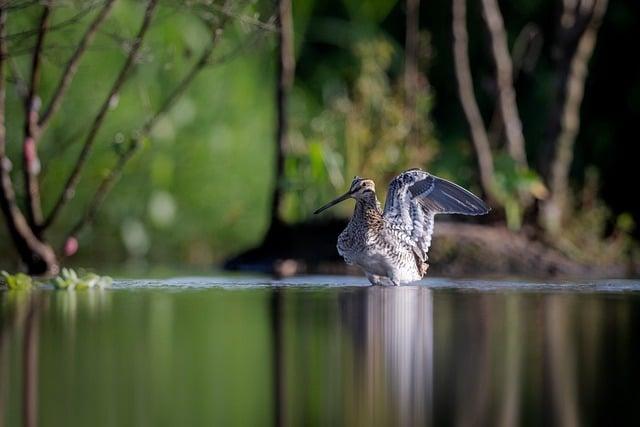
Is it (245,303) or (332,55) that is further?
(332,55)

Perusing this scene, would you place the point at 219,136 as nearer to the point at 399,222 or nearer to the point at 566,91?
the point at 566,91

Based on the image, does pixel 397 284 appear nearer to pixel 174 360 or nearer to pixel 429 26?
pixel 174 360

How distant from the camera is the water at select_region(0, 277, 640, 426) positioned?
4.18 metres

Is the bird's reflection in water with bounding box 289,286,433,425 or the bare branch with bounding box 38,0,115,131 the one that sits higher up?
the bare branch with bounding box 38,0,115,131

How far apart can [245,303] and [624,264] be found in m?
5.68

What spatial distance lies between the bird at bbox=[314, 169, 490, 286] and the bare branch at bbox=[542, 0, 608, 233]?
357 cm

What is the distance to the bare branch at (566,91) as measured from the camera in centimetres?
1223

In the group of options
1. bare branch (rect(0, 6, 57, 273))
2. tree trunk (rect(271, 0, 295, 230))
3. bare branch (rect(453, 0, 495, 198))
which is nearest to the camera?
bare branch (rect(0, 6, 57, 273))

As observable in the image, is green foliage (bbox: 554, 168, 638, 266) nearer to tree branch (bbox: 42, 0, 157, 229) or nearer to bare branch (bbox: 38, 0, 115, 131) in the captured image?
tree branch (bbox: 42, 0, 157, 229)

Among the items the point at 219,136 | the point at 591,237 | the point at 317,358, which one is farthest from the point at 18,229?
the point at 591,237

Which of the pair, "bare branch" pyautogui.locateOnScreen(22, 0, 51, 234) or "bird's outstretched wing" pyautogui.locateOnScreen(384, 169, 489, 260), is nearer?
"bird's outstretched wing" pyautogui.locateOnScreen(384, 169, 489, 260)

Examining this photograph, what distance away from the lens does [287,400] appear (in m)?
4.43

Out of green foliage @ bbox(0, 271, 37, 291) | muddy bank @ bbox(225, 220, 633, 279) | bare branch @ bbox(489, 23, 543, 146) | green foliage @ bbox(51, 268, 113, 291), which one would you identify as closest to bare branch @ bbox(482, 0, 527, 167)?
bare branch @ bbox(489, 23, 543, 146)

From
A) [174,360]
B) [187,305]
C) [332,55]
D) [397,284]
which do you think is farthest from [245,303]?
[332,55]
